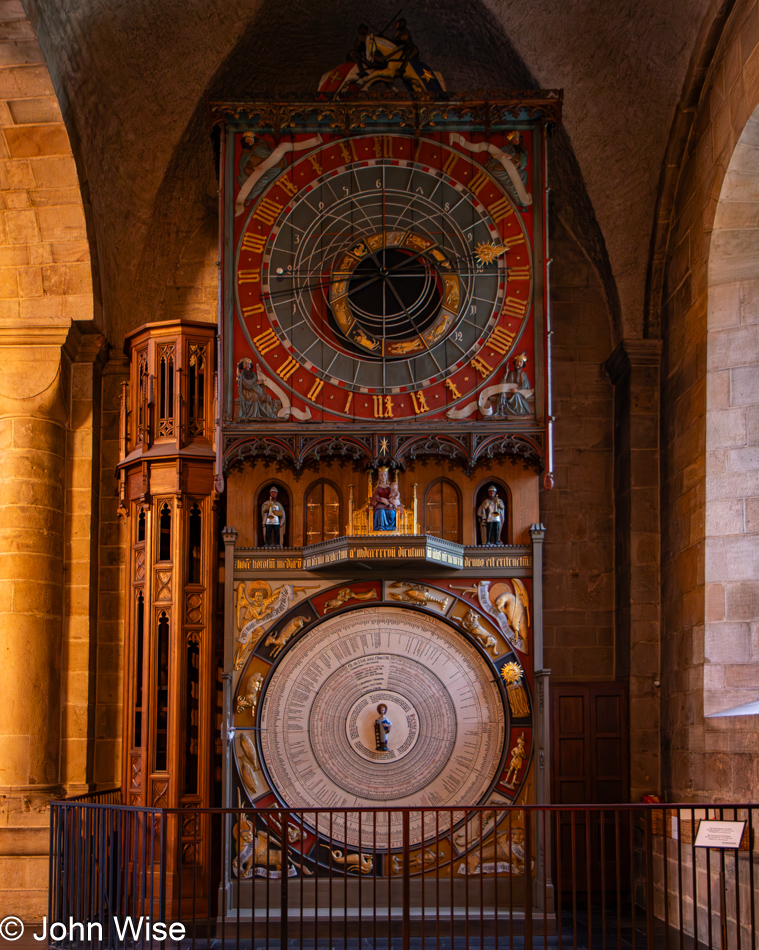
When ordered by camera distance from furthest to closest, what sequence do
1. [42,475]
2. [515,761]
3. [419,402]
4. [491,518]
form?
[42,475], [419,402], [491,518], [515,761]

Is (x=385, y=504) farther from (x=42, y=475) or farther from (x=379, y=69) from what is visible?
(x=379, y=69)

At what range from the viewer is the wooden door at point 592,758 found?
11242 millimetres

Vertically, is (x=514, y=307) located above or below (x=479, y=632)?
above

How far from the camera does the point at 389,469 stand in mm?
10211

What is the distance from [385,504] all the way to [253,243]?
2.72 m

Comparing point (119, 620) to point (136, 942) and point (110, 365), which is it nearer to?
point (110, 365)

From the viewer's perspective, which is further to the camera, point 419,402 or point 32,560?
point 32,560

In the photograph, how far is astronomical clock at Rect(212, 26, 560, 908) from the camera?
31.6 ft

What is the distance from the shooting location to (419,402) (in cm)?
1016

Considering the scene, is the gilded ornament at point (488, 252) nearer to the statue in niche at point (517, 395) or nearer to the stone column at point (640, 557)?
the statue in niche at point (517, 395)

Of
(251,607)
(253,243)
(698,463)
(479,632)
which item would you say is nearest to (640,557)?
(698,463)

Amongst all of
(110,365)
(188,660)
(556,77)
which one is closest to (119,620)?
(188,660)

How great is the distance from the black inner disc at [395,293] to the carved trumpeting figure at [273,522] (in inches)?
70.3

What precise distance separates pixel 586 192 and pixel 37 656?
7236 mm
